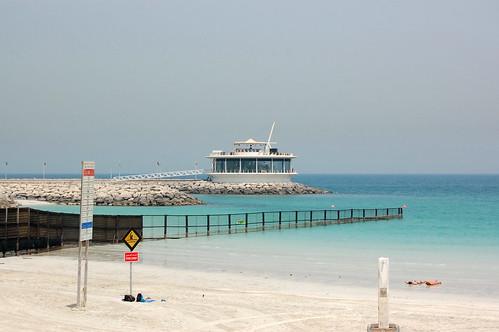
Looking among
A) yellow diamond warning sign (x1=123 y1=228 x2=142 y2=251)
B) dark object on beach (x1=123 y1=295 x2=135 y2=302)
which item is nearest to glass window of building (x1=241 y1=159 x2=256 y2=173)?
yellow diamond warning sign (x1=123 y1=228 x2=142 y2=251)

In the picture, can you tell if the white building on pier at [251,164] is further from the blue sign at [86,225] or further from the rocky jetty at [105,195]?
the blue sign at [86,225]

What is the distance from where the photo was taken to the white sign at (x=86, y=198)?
50.6 ft

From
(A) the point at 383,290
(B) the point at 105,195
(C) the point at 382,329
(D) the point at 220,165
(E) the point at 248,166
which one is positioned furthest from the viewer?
(D) the point at 220,165

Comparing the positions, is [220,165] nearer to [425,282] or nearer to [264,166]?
[264,166]

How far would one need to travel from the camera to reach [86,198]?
1558 cm

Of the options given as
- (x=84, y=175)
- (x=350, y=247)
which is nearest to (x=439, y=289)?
(x=84, y=175)

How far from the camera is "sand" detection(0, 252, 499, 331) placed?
14.7 metres

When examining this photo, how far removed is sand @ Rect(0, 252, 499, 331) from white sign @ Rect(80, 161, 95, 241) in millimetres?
1718

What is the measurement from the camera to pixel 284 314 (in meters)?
16.2

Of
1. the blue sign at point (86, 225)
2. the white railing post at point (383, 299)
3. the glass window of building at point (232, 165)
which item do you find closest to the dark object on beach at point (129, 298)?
the blue sign at point (86, 225)

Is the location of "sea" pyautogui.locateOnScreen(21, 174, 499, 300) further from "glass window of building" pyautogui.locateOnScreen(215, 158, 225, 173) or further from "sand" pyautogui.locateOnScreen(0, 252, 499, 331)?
"glass window of building" pyautogui.locateOnScreen(215, 158, 225, 173)

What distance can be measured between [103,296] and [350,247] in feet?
68.3

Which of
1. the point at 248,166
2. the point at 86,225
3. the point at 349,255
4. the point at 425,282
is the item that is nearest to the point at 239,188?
the point at 248,166

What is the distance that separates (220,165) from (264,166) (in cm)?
846
